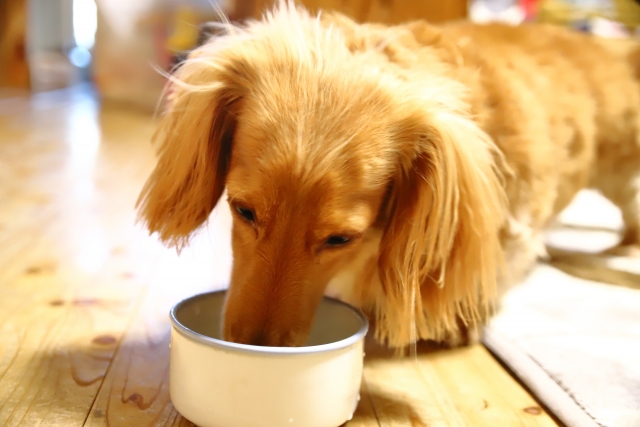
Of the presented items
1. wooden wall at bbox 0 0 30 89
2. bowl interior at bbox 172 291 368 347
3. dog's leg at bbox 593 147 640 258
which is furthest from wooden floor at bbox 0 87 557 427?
wooden wall at bbox 0 0 30 89

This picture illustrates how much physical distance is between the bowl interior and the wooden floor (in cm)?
12

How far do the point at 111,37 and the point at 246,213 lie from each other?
18.2 feet

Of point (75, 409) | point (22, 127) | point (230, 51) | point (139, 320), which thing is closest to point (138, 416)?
point (75, 409)

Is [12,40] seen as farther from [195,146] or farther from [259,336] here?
[259,336]

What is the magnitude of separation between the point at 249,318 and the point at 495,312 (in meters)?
0.83

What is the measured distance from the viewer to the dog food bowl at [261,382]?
3.30ft

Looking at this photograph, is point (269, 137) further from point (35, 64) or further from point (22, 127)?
point (35, 64)

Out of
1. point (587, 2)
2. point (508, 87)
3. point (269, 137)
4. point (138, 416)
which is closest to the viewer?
point (138, 416)

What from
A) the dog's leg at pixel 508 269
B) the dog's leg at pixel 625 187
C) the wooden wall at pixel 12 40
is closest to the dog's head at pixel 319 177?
the dog's leg at pixel 508 269

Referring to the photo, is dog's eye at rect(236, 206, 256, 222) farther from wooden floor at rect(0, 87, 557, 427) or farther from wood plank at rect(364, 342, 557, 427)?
wood plank at rect(364, 342, 557, 427)

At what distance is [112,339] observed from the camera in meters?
1.45

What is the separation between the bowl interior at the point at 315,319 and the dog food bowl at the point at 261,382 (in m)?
0.17

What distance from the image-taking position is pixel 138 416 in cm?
114

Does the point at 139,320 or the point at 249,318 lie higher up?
the point at 249,318
